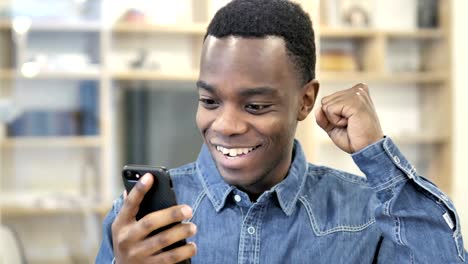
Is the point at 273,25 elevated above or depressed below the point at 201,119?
above

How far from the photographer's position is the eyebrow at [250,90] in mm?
895

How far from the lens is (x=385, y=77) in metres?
3.07

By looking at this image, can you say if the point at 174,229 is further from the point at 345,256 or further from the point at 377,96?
the point at 377,96

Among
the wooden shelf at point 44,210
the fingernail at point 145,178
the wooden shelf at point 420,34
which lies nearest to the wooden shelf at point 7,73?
the wooden shelf at point 44,210

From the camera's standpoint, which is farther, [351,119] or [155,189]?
[351,119]

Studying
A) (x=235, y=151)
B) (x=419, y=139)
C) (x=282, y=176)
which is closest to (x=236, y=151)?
(x=235, y=151)

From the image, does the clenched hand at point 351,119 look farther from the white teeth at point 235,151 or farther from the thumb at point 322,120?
the white teeth at point 235,151

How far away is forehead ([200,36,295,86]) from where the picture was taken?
899mm

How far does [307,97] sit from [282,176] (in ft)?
0.41

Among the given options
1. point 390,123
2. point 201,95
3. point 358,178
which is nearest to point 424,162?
point 390,123

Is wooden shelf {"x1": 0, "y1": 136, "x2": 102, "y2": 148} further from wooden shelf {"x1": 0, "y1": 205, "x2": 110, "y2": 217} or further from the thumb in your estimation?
the thumb

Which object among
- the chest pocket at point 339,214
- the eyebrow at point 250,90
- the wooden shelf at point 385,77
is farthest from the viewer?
the wooden shelf at point 385,77

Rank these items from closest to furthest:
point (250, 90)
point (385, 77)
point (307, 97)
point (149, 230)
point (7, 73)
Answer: point (149, 230) < point (250, 90) < point (307, 97) < point (7, 73) < point (385, 77)

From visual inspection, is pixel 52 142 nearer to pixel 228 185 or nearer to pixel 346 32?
pixel 346 32
